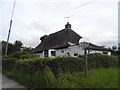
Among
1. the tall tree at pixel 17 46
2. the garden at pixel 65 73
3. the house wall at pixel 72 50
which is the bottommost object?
the garden at pixel 65 73

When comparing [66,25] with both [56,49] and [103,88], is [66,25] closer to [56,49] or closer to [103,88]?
[56,49]

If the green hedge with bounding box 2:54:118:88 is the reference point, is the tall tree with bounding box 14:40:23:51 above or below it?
above

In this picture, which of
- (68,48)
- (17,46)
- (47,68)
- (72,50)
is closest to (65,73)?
(47,68)

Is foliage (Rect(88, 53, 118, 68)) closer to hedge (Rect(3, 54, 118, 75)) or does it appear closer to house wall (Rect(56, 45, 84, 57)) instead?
hedge (Rect(3, 54, 118, 75))

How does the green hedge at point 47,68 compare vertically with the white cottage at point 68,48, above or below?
below

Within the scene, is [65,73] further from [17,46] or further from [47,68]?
[17,46]

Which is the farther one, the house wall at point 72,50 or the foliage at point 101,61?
the house wall at point 72,50

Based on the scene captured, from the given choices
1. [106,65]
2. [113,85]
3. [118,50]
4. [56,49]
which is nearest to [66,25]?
[56,49]

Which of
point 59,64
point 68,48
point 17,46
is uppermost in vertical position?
point 17,46

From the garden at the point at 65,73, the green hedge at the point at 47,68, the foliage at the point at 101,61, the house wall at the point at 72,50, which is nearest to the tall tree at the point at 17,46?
the house wall at the point at 72,50

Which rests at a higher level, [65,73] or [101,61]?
[101,61]

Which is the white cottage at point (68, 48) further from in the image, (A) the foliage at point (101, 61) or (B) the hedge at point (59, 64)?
(B) the hedge at point (59, 64)

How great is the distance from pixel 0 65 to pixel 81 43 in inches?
477

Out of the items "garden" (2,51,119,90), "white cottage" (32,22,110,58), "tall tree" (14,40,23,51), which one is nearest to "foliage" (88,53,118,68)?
"garden" (2,51,119,90)
